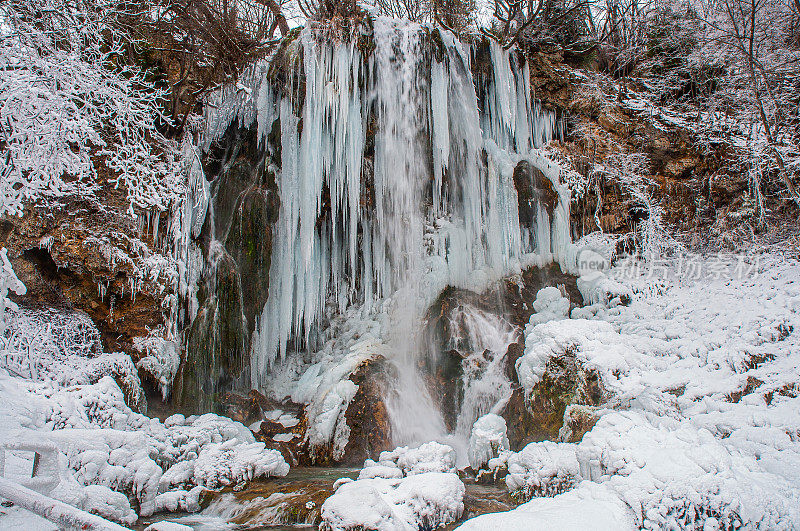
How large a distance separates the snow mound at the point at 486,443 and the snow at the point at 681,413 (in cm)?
48

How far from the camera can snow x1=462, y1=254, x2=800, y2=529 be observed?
302cm

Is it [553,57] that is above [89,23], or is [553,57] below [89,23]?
above

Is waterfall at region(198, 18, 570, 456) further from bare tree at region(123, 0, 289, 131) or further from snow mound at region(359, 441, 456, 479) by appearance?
snow mound at region(359, 441, 456, 479)

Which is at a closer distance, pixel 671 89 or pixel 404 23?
pixel 404 23

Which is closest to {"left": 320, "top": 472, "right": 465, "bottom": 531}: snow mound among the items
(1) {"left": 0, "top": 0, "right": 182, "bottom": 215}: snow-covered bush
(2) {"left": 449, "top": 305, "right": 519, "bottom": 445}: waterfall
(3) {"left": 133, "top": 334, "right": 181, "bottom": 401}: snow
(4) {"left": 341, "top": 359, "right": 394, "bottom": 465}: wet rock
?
(4) {"left": 341, "top": 359, "right": 394, "bottom": 465}: wet rock

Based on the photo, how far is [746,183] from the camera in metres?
8.27

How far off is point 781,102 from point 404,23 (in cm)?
718

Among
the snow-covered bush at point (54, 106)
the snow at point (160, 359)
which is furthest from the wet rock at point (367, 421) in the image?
the snow-covered bush at point (54, 106)

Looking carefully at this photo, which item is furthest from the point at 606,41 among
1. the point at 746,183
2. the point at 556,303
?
the point at 556,303

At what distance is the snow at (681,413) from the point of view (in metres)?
3.02

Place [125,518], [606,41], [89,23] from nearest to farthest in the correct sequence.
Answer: [125,518] < [89,23] < [606,41]

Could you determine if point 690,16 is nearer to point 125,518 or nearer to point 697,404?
point 697,404

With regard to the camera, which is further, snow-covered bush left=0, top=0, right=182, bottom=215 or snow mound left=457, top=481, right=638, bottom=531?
snow-covered bush left=0, top=0, right=182, bottom=215

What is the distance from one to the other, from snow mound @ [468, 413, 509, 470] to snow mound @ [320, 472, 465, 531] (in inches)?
45.7
